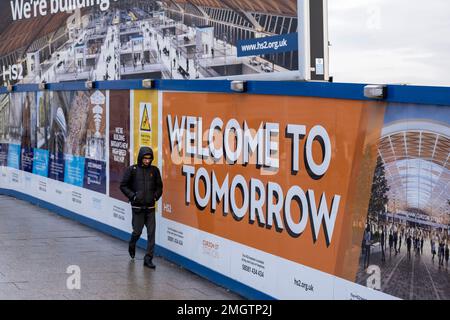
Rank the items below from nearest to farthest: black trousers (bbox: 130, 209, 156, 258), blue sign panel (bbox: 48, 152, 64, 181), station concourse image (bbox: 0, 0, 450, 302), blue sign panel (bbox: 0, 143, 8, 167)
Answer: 1. station concourse image (bbox: 0, 0, 450, 302)
2. black trousers (bbox: 130, 209, 156, 258)
3. blue sign panel (bbox: 48, 152, 64, 181)
4. blue sign panel (bbox: 0, 143, 8, 167)

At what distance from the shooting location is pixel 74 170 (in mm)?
14516

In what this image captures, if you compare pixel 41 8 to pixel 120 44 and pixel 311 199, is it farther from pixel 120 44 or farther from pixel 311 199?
pixel 311 199

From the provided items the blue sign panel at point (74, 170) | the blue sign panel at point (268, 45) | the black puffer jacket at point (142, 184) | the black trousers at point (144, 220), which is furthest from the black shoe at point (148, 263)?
the blue sign panel at point (74, 170)

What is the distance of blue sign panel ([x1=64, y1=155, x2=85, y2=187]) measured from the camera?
1420 centimetres

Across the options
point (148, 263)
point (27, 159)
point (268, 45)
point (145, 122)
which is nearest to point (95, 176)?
point (145, 122)

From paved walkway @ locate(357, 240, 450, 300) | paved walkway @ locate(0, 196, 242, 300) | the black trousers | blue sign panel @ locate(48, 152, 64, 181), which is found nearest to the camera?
paved walkway @ locate(357, 240, 450, 300)

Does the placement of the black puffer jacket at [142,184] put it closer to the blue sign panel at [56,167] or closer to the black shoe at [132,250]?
the black shoe at [132,250]

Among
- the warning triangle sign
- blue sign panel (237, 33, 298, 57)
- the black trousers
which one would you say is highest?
blue sign panel (237, 33, 298, 57)

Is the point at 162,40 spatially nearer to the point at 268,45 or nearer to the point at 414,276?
the point at 268,45

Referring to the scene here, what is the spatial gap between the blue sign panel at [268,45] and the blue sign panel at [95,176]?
5082 mm

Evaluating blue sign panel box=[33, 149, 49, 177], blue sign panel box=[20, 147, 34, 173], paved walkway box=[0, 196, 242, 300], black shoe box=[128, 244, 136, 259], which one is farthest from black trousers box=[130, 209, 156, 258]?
blue sign panel box=[20, 147, 34, 173]

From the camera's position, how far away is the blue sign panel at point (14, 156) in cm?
1792

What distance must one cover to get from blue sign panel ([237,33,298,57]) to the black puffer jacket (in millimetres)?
2192

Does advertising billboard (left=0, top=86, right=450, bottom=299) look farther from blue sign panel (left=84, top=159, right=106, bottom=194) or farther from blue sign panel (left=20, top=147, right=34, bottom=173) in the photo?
blue sign panel (left=20, top=147, right=34, bottom=173)
